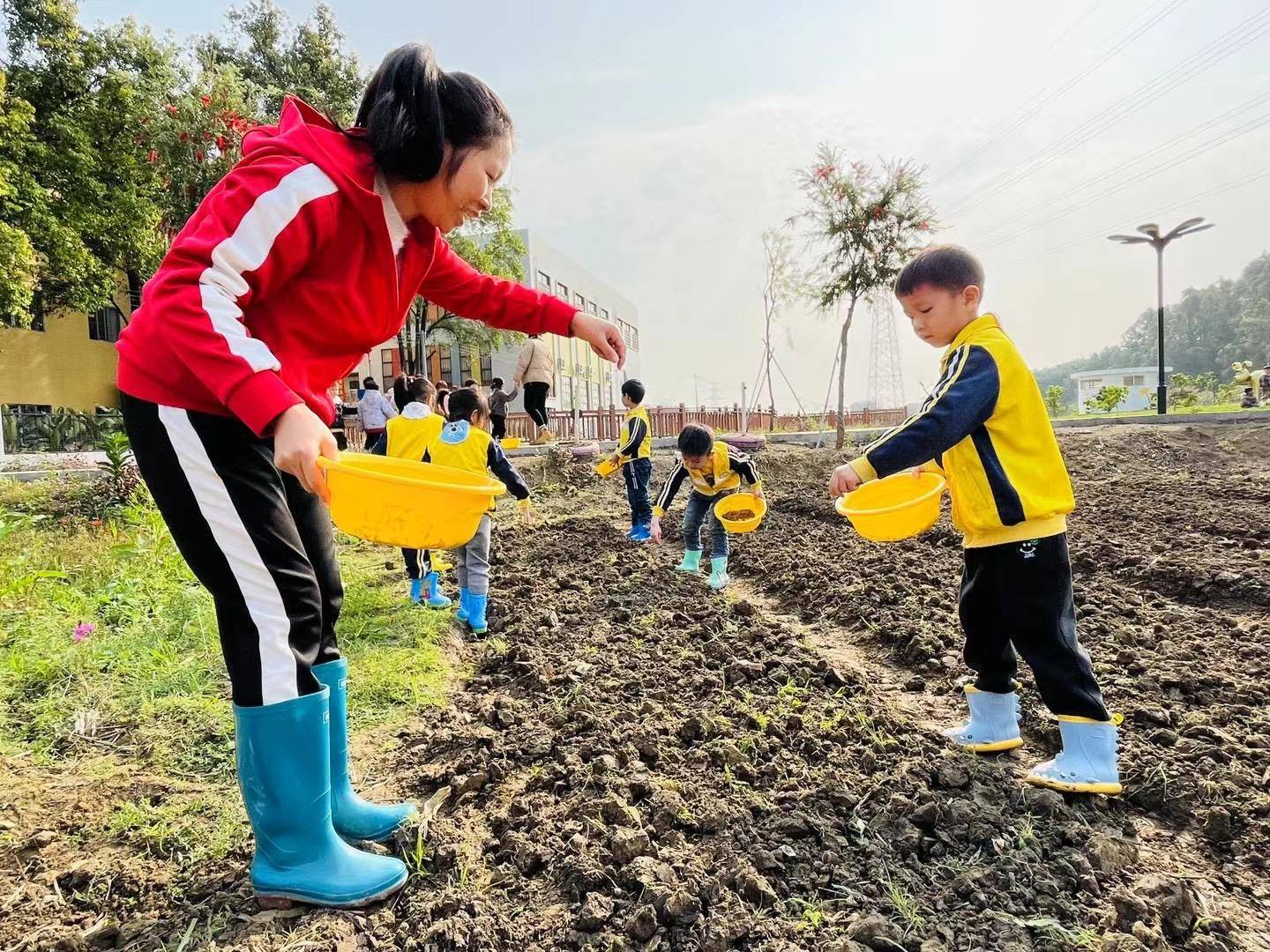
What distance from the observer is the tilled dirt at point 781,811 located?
62.6 inches

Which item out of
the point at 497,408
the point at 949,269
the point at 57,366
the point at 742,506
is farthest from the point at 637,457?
the point at 57,366

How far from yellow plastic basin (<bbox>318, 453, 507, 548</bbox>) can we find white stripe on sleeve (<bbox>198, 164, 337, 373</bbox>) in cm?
25

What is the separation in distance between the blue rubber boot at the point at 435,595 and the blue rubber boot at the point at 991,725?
3.26 meters

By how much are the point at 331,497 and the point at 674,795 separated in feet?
4.48

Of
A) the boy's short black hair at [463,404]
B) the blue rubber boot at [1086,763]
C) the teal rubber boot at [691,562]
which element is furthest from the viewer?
the teal rubber boot at [691,562]

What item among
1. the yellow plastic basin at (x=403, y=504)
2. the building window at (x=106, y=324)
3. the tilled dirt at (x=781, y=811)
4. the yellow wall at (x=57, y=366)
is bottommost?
the tilled dirt at (x=781, y=811)

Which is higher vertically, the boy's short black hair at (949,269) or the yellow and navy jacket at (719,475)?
the boy's short black hair at (949,269)

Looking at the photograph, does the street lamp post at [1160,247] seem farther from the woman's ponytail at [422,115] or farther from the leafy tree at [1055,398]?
the woman's ponytail at [422,115]

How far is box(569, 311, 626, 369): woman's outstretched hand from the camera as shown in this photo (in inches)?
90.6

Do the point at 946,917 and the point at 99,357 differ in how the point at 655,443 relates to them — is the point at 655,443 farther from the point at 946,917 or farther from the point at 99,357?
the point at 99,357

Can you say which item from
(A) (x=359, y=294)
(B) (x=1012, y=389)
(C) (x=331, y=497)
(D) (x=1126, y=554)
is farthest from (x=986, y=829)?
(D) (x=1126, y=554)

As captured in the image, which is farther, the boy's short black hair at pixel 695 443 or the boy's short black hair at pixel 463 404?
the boy's short black hair at pixel 695 443

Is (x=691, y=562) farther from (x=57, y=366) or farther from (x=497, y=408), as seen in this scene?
(x=57, y=366)

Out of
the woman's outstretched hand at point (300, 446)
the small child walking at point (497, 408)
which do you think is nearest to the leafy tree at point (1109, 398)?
the small child walking at point (497, 408)
